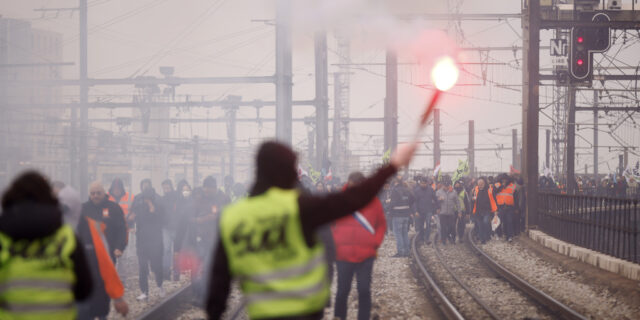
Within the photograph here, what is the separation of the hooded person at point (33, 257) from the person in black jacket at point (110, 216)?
524 cm

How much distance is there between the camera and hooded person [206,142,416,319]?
3.54 metres

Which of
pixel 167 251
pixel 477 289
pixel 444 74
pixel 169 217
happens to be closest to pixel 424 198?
pixel 477 289

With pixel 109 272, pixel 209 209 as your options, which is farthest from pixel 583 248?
pixel 109 272

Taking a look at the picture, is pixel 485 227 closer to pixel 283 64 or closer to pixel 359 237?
pixel 283 64

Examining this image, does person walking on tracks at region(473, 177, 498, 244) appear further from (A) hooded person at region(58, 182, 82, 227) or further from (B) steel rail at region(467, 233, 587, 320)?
(A) hooded person at region(58, 182, 82, 227)

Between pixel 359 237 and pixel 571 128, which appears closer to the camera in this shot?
pixel 359 237

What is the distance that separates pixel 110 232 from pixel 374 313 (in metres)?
4.29

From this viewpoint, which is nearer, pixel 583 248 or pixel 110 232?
pixel 110 232

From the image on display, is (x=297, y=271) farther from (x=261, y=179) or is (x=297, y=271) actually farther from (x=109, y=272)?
(x=109, y=272)

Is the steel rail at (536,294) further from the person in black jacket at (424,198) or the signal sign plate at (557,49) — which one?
the signal sign plate at (557,49)

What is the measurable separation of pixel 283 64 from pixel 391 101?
17097mm

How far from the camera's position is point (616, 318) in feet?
34.7

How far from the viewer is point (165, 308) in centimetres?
Answer: 1098

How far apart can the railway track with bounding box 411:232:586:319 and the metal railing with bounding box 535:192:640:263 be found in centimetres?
221
